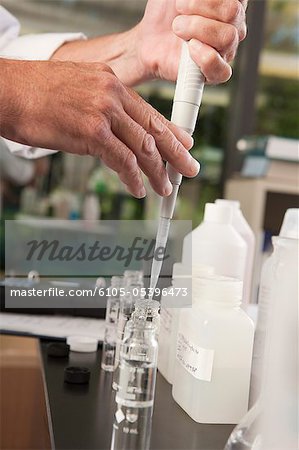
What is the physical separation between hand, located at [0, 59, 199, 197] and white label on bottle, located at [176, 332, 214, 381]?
0.22 metres

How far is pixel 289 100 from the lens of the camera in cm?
340

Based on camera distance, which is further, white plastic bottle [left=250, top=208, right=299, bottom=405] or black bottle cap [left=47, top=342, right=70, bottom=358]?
black bottle cap [left=47, top=342, right=70, bottom=358]

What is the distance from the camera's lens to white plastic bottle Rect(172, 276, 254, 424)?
2.69 ft

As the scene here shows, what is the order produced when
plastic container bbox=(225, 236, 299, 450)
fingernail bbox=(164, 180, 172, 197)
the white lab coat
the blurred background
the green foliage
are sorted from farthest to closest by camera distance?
the green foliage
the blurred background
the white lab coat
fingernail bbox=(164, 180, 172, 197)
plastic container bbox=(225, 236, 299, 450)

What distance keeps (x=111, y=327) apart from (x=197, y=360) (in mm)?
281

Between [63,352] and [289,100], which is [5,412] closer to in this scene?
[63,352]

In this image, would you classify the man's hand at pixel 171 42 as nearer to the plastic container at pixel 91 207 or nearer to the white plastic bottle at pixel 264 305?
the white plastic bottle at pixel 264 305

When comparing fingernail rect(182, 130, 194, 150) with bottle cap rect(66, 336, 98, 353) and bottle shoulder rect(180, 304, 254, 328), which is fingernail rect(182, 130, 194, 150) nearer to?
bottle shoulder rect(180, 304, 254, 328)


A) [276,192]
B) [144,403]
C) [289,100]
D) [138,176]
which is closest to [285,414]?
[144,403]

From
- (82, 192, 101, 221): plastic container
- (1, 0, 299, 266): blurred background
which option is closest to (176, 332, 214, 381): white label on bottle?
(1, 0, 299, 266): blurred background

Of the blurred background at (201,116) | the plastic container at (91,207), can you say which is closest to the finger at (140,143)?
the blurred background at (201,116)

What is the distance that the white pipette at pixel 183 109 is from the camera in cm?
92

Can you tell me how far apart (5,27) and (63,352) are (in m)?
0.83

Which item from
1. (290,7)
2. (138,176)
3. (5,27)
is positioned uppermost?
(290,7)
